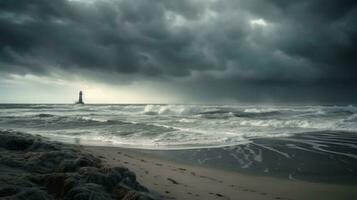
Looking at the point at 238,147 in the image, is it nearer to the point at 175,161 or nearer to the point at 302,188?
the point at 175,161

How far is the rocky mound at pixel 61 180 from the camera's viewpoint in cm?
301

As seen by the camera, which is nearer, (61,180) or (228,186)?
(61,180)

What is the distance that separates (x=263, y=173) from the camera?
6.91 metres

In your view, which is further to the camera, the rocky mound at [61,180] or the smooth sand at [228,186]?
the smooth sand at [228,186]

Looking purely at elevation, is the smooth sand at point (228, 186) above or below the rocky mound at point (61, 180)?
below

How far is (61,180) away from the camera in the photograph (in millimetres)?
3400

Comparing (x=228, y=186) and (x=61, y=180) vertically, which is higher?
(x=61, y=180)

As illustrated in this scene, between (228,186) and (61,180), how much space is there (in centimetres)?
327

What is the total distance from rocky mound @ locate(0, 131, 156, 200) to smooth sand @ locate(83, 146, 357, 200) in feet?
3.03

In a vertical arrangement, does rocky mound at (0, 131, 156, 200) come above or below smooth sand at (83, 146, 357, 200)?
above

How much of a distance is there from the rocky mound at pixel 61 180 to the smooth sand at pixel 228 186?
925 millimetres

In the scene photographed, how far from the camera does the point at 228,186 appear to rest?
18.0 feet

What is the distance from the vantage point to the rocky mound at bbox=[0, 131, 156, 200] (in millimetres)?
3008

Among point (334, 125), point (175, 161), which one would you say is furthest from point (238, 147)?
point (334, 125)
